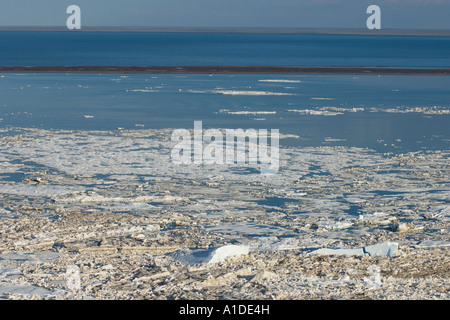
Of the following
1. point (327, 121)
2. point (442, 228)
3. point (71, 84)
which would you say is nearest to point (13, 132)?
point (327, 121)

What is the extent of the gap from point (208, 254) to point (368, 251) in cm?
129

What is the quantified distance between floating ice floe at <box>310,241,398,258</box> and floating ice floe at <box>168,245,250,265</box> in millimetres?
603

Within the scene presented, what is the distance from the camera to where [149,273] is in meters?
5.36

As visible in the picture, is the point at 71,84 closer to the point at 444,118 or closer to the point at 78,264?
the point at 444,118

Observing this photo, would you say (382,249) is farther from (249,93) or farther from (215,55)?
(215,55)

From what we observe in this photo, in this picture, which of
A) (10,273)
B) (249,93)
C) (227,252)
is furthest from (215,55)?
(10,273)

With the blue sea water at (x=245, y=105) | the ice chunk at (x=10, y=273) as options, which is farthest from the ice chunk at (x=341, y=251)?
the blue sea water at (x=245, y=105)

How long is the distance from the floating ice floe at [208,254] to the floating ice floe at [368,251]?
603 millimetres

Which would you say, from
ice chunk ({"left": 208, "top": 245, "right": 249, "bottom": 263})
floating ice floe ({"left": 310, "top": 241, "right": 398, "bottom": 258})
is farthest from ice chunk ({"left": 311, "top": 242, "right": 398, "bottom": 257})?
ice chunk ({"left": 208, "top": 245, "right": 249, "bottom": 263})

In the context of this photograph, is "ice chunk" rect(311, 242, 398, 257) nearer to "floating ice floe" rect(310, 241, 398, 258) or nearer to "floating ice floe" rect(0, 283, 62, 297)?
"floating ice floe" rect(310, 241, 398, 258)

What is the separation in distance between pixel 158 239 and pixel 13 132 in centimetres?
658

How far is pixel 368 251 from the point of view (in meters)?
5.85

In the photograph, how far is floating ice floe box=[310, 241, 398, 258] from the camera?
5.80 m
